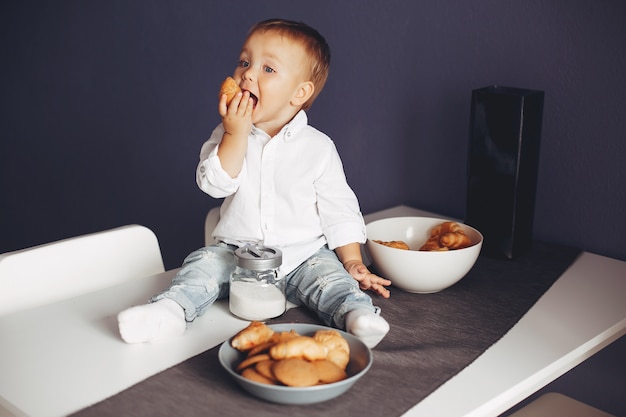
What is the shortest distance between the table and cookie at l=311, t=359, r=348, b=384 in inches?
3.6

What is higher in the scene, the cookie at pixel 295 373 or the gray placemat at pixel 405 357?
the cookie at pixel 295 373

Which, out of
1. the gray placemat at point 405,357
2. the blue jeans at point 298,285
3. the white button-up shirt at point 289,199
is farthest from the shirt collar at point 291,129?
the gray placemat at point 405,357

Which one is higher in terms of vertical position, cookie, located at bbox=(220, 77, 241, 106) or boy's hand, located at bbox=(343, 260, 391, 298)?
cookie, located at bbox=(220, 77, 241, 106)

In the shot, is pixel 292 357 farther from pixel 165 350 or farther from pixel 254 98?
pixel 254 98

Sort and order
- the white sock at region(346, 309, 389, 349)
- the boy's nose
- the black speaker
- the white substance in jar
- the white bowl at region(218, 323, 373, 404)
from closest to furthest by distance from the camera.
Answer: the white bowl at region(218, 323, 373, 404), the white sock at region(346, 309, 389, 349), the white substance in jar, the boy's nose, the black speaker

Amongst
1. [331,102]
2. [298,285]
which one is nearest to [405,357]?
[298,285]

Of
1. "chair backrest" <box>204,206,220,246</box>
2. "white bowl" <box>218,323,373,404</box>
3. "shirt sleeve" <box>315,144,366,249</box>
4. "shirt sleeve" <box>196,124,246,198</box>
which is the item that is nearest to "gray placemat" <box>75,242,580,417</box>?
"white bowl" <box>218,323,373,404</box>

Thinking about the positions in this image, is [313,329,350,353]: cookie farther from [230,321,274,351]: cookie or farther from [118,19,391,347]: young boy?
[118,19,391,347]: young boy

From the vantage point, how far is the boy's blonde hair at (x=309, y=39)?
4.37 ft

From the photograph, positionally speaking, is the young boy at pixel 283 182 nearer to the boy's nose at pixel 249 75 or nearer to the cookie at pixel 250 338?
the boy's nose at pixel 249 75

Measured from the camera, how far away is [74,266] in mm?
1321

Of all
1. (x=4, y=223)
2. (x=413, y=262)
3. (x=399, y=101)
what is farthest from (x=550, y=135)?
(x=4, y=223)

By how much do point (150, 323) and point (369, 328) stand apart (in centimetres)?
31

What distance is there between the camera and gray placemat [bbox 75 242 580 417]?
2.95 ft
